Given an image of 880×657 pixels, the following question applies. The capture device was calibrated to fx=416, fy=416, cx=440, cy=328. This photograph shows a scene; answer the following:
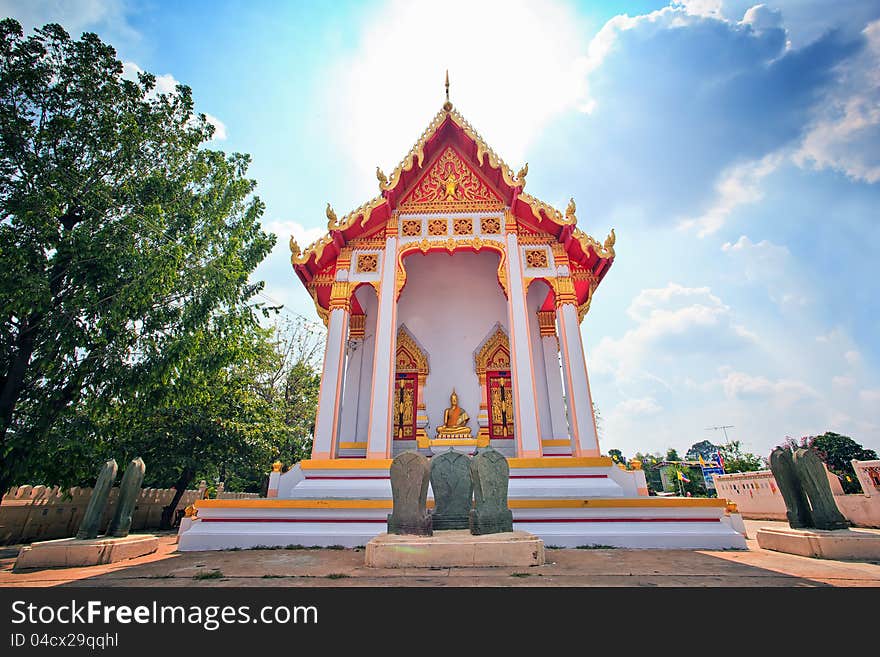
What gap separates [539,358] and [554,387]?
2.85 ft

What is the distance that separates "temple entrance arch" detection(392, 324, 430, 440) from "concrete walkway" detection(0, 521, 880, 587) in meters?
4.92

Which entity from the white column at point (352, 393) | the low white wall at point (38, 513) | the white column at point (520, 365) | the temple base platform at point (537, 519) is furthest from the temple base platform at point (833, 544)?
the low white wall at point (38, 513)

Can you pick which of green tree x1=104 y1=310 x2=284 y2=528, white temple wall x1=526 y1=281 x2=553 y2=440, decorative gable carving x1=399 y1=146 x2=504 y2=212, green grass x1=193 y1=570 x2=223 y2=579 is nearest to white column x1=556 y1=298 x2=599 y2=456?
white temple wall x1=526 y1=281 x2=553 y2=440

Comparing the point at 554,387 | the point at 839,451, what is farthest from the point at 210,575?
the point at 839,451

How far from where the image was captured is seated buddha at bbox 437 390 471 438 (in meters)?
9.18

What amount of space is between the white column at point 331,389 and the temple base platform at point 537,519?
105 cm

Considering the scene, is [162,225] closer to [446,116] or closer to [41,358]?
[41,358]

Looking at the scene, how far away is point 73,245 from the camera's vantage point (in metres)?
6.17

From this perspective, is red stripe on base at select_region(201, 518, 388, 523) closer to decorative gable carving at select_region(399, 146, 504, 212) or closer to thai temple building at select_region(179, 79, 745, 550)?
thai temple building at select_region(179, 79, 745, 550)

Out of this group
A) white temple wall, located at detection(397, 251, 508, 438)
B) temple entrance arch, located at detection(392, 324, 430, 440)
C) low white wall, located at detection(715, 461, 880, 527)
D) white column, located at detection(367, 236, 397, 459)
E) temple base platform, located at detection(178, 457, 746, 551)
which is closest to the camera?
temple base platform, located at detection(178, 457, 746, 551)

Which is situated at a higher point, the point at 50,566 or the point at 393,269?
the point at 393,269

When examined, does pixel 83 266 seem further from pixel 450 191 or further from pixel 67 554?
pixel 450 191
